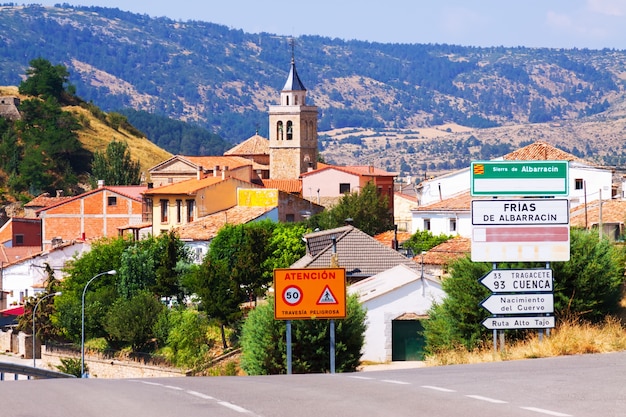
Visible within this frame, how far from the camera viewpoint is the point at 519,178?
84.2 ft

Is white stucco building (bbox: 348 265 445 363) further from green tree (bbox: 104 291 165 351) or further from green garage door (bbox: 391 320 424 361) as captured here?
green tree (bbox: 104 291 165 351)

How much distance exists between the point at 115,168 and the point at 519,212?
11076cm

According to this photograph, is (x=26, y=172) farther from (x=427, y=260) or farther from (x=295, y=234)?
(x=427, y=260)

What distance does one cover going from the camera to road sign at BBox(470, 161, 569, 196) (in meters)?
25.6

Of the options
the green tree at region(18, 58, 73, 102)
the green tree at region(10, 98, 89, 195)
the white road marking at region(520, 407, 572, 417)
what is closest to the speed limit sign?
the white road marking at region(520, 407, 572, 417)

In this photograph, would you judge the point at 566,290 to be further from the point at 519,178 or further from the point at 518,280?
the point at 519,178

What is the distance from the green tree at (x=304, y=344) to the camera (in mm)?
35031

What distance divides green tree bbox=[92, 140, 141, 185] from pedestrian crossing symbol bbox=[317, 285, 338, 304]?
103867 mm

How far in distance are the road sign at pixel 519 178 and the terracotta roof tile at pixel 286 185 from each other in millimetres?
92791

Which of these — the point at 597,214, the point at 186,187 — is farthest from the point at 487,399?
the point at 186,187

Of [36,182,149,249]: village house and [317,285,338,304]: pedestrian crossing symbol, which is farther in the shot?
[36,182,149,249]: village house

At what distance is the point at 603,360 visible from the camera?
20.9 meters

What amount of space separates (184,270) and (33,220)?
4415 centimetres

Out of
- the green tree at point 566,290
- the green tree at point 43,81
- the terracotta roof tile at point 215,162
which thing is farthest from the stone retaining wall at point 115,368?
the green tree at point 43,81
